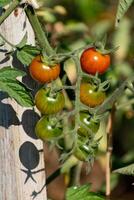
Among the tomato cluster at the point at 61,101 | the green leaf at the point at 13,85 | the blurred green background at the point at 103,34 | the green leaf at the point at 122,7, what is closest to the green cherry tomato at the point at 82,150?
the tomato cluster at the point at 61,101

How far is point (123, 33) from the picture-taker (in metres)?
2.84

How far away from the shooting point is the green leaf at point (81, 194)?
166 cm

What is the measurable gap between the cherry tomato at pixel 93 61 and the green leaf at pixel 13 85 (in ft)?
0.45

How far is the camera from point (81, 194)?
5.45ft

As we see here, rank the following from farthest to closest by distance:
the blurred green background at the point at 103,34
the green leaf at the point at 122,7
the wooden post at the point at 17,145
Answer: the blurred green background at the point at 103,34 < the wooden post at the point at 17,145 < the green leaf at the point at 122,7

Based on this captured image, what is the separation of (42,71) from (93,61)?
0.11m

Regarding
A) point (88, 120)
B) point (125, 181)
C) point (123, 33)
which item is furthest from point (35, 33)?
point (125, 181)

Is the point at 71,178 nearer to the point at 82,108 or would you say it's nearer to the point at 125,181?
the point at 82,108

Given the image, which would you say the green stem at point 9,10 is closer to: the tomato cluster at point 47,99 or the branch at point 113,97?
the tomato cluster at point 47,99

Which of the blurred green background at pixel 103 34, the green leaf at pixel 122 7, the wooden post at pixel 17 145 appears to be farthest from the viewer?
the blurred green background at pixel 103 34

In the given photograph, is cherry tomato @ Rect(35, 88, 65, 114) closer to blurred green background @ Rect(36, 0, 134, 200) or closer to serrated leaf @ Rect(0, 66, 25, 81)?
serrated leaf @ Rect(0, 66, 25, 81)

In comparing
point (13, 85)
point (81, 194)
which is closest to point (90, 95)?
point (13, 85)

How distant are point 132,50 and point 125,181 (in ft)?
3.81

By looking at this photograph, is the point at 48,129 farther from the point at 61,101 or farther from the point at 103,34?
the point at 103,34
